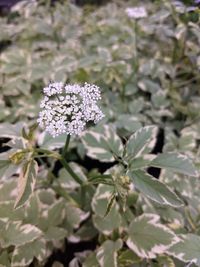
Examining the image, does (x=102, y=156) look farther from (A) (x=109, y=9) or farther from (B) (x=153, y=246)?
(A) (x=109, y=9)

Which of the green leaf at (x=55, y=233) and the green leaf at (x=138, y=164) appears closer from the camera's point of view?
the green leaf at (x=138, y=164)

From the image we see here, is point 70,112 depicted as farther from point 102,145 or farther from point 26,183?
point 102,145

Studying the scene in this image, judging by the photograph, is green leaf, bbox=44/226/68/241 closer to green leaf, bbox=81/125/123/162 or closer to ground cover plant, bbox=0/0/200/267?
ground cover plant, bbox=0/0/200/267

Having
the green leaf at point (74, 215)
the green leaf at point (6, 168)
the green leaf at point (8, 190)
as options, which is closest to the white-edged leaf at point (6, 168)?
the green leaf at point (6, 168)

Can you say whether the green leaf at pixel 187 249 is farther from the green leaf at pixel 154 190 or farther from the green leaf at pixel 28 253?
the green leaf at pixel 28 253

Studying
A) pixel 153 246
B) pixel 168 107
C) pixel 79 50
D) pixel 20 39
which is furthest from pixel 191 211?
pixel 20 39

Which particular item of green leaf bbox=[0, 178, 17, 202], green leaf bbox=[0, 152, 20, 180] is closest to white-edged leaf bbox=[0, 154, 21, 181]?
green leaf bbox=[0, 152, 20, 180]
